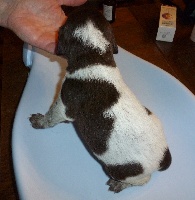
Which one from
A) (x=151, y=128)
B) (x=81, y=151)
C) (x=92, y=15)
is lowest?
(x=81, y=151)

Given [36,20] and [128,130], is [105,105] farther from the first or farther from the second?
[36,20]

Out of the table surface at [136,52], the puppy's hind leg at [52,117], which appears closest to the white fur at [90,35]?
the puppy's hind leg at [52,117]

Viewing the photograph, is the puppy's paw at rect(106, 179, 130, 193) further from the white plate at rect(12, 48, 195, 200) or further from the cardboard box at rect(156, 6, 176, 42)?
the cardboard box at rect(156, 6, 176, 42)

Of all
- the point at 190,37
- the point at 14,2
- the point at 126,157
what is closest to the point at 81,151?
the point at 126,157

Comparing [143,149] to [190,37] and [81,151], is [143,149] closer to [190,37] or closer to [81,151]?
[81,151]

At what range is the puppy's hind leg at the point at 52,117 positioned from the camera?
1012mm

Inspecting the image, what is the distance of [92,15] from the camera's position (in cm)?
88

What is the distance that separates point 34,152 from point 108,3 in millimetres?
794

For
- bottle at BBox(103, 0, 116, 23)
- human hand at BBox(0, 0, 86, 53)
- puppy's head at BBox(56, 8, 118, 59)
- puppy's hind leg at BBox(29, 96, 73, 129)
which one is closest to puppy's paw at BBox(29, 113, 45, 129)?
puppy's hind leg at BBox(29, 96, 73, 129)

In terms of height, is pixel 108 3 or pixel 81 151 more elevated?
pixel 108 3

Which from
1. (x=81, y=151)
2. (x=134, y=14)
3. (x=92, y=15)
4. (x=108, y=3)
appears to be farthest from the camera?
(x=134, y=14)

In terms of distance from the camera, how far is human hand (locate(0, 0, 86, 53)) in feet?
3.73

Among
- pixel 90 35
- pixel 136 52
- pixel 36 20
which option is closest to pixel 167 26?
pixel 136 52

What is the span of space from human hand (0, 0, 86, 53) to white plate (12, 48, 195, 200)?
158 millimetres
